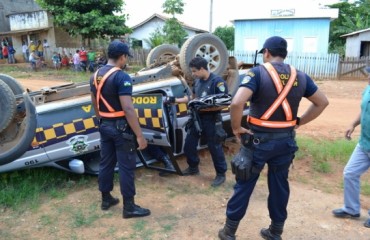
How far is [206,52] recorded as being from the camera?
16.9 ft

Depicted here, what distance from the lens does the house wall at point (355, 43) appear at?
61.5 ft

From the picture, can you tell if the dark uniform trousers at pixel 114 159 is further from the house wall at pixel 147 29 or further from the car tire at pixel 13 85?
the house wall at pixel 147 29

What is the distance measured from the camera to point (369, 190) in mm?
4410

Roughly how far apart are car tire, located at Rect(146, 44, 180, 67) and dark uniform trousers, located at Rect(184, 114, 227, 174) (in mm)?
2137

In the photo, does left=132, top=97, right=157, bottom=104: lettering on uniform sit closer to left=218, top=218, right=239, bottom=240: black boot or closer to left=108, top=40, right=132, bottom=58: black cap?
left=108, top=40, right=132, bottom=58: black cap

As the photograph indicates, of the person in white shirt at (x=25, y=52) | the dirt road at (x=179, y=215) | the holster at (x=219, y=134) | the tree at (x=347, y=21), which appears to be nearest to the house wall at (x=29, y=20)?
the person in white shirt at (x=25, y=52)

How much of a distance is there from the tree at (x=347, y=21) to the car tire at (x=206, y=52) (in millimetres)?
20171

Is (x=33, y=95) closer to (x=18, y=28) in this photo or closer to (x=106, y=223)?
(x=106, y=223)

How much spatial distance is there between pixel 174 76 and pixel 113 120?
5.67 feet

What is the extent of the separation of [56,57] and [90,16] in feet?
12.1

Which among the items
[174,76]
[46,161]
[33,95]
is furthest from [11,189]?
[174,76]

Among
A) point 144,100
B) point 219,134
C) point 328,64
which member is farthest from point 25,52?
point 219,134

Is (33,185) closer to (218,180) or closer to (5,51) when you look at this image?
Answer: (218,180)

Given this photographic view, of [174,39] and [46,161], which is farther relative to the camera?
[174,39]
